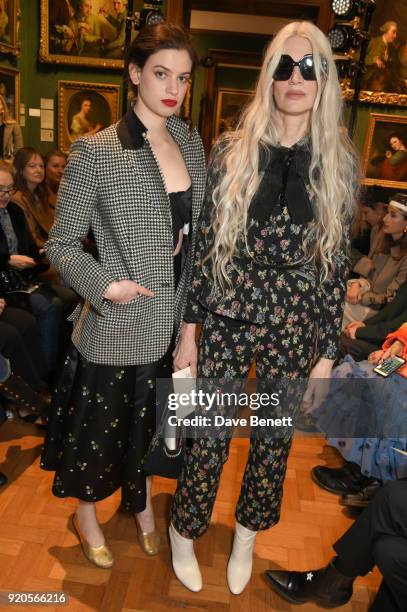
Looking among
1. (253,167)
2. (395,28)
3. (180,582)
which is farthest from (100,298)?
(395,28)

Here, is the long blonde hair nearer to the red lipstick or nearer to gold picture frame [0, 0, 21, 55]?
the red lipstick

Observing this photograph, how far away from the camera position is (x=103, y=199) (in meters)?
1.58

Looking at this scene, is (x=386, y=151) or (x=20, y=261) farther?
(x=386, y=151)

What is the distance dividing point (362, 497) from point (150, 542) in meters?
1.07

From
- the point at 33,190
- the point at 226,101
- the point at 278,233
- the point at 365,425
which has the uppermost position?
the point at 226,101

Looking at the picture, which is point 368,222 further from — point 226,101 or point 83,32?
point 226,101

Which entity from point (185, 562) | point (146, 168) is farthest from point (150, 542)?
point (146, 168)

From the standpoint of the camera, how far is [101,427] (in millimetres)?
1844

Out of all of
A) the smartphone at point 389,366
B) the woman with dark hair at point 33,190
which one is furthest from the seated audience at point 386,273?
the woman with dark hair at point 33,190

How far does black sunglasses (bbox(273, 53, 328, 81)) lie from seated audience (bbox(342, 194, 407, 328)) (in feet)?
6.85

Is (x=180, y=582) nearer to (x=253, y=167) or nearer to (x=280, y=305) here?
(x=280, y=305)

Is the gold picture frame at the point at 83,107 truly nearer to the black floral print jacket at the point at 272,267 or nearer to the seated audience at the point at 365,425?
the seated audience at the point at 365,425

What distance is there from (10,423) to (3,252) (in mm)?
1004

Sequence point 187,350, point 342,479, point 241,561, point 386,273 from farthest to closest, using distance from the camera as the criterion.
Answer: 1. point 386,273
2. point 342,479
3. point 241,561
4. point 187,350
